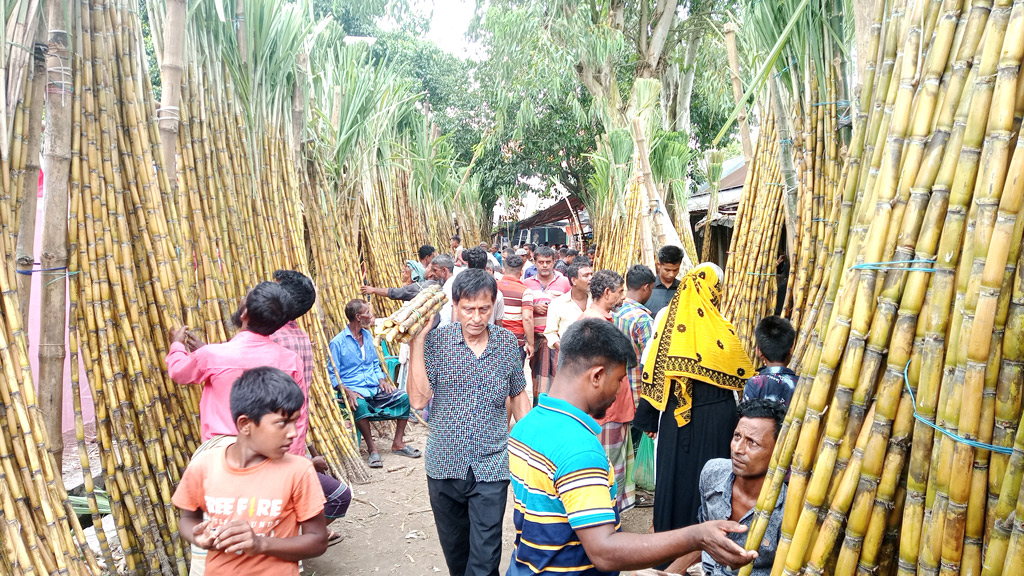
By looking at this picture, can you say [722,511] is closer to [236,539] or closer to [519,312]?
[236,539]

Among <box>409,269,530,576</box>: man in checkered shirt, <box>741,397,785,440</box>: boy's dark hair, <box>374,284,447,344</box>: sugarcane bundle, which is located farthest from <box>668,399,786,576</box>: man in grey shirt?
<box>374,284,447,344</box>: sugarcane bundle

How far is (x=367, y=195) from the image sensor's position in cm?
781

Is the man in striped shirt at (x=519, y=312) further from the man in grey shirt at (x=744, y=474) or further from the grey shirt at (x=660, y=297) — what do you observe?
the man in grey shirt at (x=744, y=474)

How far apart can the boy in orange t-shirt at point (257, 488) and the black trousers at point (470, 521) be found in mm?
755

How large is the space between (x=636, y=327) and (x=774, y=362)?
105 centimetres

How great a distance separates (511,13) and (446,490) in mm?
10833

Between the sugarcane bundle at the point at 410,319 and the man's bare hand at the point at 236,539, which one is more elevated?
the sugarcane bundle at the point at 410,319

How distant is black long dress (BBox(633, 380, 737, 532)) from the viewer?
3072mm

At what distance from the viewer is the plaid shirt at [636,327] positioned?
374cm

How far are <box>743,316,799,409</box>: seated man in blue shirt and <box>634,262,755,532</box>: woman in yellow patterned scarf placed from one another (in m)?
0.21

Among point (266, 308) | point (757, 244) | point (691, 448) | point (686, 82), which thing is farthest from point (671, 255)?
point (686, 82)

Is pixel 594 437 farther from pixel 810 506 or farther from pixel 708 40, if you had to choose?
pixel 708 40

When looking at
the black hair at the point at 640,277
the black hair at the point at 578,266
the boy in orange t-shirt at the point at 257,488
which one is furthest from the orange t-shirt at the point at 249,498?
the black hair at the point at 578,266

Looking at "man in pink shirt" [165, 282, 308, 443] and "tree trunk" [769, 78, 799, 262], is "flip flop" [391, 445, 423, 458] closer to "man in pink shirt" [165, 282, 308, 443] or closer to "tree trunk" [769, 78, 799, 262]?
"man in pink shirt" [165, 282, 308, 443]
